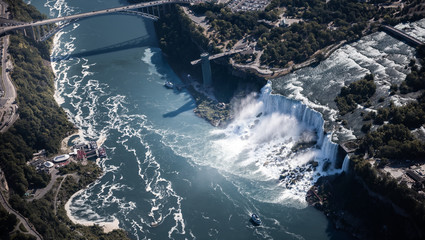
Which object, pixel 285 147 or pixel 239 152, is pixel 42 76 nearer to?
pixel 239 152

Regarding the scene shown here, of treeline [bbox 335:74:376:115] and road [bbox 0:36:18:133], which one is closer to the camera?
treeline [bbox 335:74:376:115]

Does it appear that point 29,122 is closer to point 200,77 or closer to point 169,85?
point 169,85

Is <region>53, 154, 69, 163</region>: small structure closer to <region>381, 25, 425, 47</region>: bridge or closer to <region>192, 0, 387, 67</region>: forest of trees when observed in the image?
<region>192, 0, 387, 67</region>: forest of trees

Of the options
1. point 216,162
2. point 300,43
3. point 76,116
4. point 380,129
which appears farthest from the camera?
point 300,43

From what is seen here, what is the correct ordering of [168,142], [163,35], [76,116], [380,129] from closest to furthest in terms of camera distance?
[380,129], [168,142], [76,116], [163,35]

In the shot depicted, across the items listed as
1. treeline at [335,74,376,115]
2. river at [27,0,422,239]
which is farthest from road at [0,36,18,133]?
treeline at [335,74,376,115]

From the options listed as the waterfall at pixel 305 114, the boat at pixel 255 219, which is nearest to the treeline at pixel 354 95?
the waterfall at pixel 305 114

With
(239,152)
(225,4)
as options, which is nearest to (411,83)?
(239,152)
